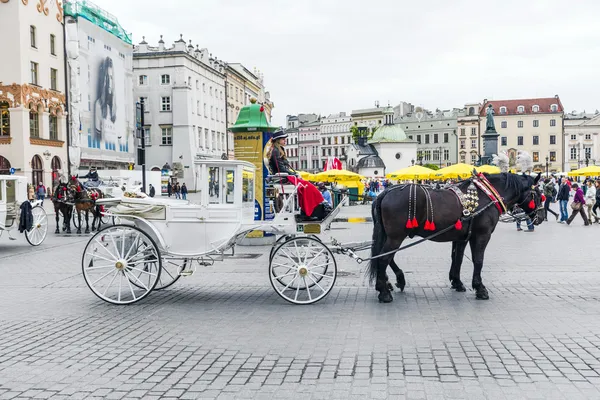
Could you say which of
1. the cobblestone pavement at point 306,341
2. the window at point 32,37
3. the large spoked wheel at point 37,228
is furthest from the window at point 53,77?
the cobblestone pavement at point 306,341

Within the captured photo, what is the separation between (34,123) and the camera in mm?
40688

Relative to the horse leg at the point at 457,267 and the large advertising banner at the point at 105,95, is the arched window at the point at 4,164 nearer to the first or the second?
the large advertising banner at the point at 105,95

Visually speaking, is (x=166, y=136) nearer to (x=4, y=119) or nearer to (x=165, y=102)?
(x=165, y=102)

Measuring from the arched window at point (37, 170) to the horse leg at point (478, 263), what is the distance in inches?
1418

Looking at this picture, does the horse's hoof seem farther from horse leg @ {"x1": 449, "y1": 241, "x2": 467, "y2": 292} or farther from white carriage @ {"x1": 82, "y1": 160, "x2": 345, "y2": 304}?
horse leg @ {"x1": 449, "y1": 241, "x2": 467, "y2": 292}

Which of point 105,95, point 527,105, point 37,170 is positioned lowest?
point 37,170

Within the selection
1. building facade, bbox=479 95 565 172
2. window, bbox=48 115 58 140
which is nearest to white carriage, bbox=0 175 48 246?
window, bbox=48 115 58 140

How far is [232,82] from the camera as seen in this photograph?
80.7 metres

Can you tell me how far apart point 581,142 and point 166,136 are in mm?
84294

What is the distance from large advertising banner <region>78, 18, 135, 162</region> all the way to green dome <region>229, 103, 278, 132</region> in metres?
31.7

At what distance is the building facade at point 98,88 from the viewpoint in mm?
44625

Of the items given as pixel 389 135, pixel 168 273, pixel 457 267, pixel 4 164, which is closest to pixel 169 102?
pixel 4 164

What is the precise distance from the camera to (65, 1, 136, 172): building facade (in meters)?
44.6

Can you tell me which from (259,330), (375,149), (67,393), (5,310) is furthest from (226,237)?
(375,149)
